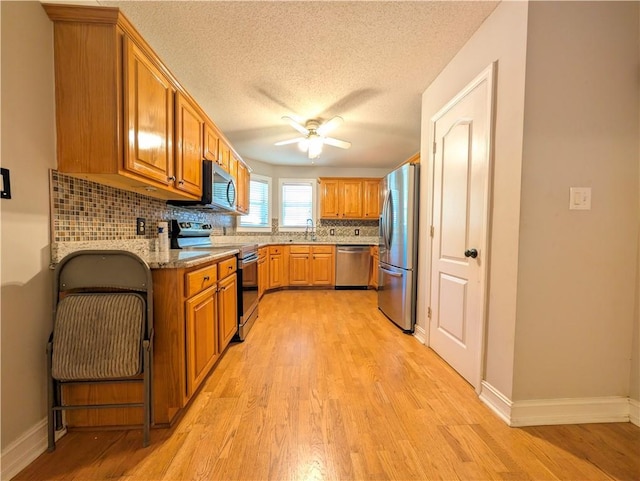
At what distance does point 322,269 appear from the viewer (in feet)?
15.6

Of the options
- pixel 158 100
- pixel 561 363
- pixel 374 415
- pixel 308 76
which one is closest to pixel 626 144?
pixel 561 363

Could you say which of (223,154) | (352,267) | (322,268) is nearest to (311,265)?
(322,268)

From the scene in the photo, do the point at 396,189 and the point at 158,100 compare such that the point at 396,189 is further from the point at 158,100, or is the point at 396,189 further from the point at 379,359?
the point at 158,100

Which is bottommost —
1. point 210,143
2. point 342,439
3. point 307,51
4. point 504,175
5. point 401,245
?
point 342,439

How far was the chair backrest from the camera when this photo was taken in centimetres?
122

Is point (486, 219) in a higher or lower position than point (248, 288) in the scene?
higher

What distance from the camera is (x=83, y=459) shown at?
3.81ft

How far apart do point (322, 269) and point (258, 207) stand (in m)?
1.70

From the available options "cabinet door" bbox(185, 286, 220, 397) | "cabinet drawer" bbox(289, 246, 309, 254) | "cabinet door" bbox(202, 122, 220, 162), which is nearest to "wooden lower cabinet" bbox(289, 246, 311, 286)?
"cabinet drawer" bbox(289, 246, 309, 254)

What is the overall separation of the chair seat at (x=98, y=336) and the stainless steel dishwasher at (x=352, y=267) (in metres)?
3.73

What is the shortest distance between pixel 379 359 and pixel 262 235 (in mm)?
3560

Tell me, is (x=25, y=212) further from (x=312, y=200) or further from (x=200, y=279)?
(x=312, y=200)

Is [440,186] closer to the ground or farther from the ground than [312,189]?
closer to the ground

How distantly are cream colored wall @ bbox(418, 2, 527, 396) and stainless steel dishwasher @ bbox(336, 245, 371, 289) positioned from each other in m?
3.19
